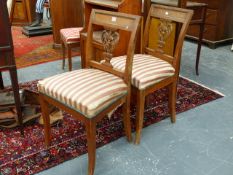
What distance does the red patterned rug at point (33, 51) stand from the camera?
3.53 meters

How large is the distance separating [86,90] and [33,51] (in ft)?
9.04

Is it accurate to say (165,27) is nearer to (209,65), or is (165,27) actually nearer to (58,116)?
(58,116)

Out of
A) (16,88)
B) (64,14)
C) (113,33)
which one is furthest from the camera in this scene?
(64,14)

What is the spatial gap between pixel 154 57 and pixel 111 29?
0.54 m

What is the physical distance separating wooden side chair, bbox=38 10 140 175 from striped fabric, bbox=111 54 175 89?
0.11 metres

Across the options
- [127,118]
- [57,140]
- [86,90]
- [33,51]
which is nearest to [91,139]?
[86,90]

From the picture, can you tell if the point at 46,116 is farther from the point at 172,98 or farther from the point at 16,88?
the point at 172,98

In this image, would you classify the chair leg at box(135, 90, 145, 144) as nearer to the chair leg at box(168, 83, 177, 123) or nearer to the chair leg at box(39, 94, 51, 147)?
the chair leg at box(168, 83, 177, 123)

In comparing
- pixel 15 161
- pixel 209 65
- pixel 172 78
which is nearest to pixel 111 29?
pixel 172 78

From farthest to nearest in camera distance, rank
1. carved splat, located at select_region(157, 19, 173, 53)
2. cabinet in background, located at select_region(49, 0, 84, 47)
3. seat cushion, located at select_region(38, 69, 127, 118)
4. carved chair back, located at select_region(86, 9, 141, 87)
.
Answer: cabinet in background, located at select_region(49, 0, 84, 47), carved splat, located at select_region(157, 19, 173, 53), carved chair back, located at select_region(86, 9, 141, 87), seat cushion, located at select_region(38, 69, 127, 118)

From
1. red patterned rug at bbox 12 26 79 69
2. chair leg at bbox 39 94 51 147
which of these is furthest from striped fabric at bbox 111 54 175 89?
red patterned rug at bbox 12 26 79 69

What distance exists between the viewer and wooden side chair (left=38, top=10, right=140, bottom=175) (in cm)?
144

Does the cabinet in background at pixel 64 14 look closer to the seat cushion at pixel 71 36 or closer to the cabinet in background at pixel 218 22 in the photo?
the seat cushion at pixel 71 36

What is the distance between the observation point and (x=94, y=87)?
4.95ft
